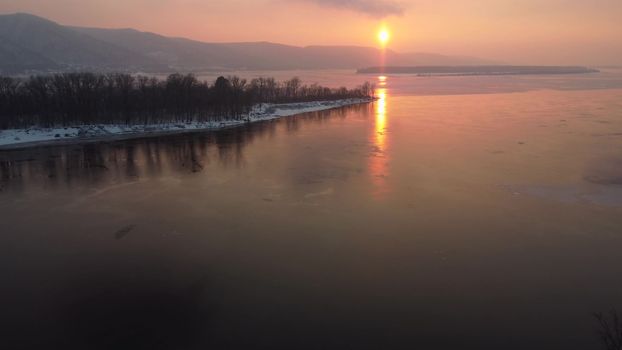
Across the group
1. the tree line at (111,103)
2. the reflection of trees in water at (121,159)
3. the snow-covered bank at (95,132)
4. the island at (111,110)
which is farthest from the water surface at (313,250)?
the tree line at (111,103)

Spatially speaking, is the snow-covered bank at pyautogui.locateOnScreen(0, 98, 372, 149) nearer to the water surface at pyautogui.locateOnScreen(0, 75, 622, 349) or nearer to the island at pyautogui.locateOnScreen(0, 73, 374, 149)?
the island at pyautogui.locateOnScreen(0, 73, 374, 149)

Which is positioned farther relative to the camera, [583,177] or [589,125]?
[589,125]

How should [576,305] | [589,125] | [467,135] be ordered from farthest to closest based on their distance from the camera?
[589,125]
[467,135]
[576,305]

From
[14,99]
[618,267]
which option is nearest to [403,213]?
[618,267]

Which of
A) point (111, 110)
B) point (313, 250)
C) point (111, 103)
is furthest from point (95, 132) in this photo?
point (313, 250)

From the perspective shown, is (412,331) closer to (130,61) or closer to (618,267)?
(618,267)

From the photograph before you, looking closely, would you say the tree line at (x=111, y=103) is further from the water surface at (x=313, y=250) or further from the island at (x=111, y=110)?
the water surface at (x=313, y=250)

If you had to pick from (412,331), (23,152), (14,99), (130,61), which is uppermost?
(130,61)

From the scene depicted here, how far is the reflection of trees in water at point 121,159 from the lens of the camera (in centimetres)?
1513

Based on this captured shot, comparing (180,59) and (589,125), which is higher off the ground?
(180,59)

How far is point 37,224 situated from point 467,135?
19.2 meters

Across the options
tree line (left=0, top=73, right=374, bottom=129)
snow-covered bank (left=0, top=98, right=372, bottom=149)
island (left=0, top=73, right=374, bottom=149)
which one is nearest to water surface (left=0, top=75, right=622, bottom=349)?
snow-covered bank (left=0, top=98, right=372, bottom=149)

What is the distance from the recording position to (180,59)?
565 ft

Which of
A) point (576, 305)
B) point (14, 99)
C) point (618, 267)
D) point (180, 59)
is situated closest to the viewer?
point (576, 305)
